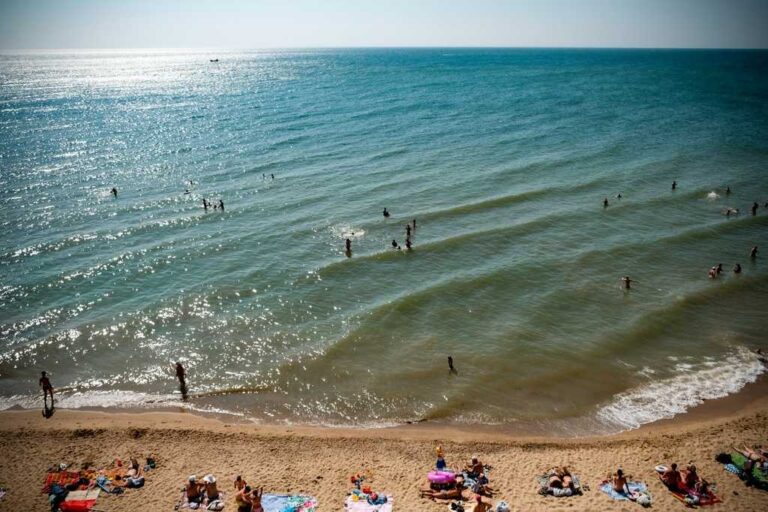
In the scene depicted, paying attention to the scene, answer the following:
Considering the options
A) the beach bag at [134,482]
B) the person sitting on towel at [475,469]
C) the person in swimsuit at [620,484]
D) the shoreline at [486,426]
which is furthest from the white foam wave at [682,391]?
the beach bag at [134,482]

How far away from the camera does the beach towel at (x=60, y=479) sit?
1650cm

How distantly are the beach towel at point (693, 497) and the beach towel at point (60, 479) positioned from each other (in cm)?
2139

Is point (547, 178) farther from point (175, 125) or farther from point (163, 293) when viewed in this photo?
point (175, 125)

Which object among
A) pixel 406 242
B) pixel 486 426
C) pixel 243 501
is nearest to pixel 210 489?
pixel 243 501

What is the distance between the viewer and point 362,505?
15.5m

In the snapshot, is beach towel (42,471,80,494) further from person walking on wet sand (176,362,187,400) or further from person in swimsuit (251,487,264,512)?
person in swimsuit (251,487,264,512)

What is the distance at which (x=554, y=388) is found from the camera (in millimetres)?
22125

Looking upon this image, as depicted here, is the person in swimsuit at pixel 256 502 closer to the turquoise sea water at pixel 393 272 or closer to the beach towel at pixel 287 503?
the beach towel at pixel 287 503

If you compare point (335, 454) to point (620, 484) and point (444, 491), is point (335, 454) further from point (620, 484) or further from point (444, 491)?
point (620, 484)

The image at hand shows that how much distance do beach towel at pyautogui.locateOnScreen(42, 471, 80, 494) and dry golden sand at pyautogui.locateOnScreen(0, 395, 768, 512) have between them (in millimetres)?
306

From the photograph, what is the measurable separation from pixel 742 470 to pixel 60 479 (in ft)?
81.8

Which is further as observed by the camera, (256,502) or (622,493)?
(622,493)

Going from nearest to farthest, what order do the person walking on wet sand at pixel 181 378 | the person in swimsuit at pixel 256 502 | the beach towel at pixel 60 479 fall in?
the person in swimsuit at pixel 256 502
the beach towel at pixel 60 479
the person walking on wet sand at pixel 181 378

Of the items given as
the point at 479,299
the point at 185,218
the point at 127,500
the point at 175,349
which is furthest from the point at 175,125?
the point at 127,500
